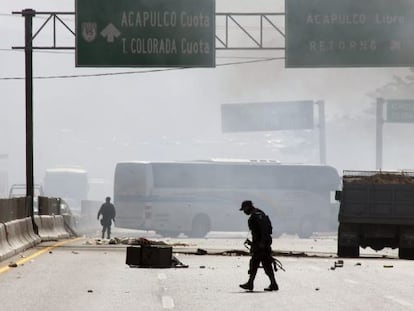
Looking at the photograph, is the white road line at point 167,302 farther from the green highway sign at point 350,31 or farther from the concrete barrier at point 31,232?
the green highway sign at point 350,31

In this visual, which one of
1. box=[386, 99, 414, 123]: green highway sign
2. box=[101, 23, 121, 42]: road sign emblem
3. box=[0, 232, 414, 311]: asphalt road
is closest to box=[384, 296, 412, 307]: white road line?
box=[0, 232, 414, 311]: asphalt road

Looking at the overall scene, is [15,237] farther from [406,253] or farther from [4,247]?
[406,253]

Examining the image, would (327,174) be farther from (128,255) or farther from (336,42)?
(128,255)

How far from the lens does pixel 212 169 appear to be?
6500 centimetres

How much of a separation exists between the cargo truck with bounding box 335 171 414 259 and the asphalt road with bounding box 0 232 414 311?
1571 millimetres

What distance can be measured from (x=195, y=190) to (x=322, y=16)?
2920cm

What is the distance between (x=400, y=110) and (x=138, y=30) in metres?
48.1

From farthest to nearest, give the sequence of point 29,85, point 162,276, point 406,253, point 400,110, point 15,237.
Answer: point 400,110, point 29,85, point 406,253, point 15,237, point 162,276

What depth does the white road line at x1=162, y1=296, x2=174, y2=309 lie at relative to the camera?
15.8m

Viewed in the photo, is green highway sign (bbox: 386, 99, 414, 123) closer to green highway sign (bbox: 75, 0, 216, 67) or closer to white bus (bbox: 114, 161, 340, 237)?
white bus (bbox: 114, 161, 340, 237)

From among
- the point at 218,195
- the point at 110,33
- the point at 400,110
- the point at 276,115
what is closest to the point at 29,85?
the point at 110,33

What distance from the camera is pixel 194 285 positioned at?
19.5 m

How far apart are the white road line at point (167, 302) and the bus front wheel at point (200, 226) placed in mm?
46005

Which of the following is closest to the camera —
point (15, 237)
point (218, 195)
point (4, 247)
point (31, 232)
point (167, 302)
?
point (167, 302)
